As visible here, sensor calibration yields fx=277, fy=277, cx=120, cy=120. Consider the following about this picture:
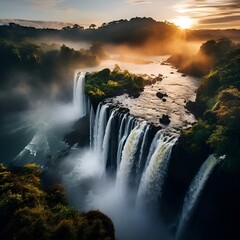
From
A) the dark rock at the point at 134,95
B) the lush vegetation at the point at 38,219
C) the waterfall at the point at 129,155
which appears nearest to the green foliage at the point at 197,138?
the waterfall at the point at 129,155

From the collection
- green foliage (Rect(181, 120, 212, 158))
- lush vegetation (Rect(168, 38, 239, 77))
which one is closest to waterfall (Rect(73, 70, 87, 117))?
lush vegetation (Rect(168, 38, 239, 77))

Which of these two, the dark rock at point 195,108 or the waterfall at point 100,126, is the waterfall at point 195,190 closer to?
the dark rock at point 195,108

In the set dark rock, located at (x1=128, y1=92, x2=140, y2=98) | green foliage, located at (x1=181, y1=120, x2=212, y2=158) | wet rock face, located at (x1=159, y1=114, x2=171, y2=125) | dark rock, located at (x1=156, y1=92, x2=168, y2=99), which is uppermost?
green foliage, located at (x1=181, y1=120, x2=212, y2=158)

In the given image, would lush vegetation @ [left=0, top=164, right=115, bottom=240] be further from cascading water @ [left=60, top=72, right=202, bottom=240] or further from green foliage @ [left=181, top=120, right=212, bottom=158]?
green foliage @ [left=181, top=120, right=212, bottom=158]

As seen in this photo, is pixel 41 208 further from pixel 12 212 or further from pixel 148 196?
pixel 148 196

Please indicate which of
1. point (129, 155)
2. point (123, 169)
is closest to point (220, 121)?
point (129, 155)

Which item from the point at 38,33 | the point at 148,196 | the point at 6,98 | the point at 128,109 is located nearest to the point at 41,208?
the point at 148,196
